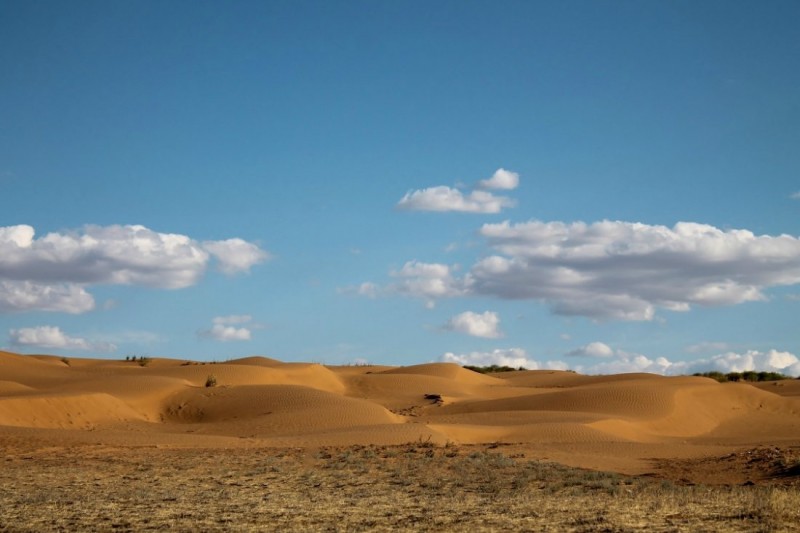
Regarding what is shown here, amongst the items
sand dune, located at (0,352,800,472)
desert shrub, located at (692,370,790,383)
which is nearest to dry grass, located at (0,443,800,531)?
sand dune, located at (0,352,800,472)

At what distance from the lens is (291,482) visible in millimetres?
19375

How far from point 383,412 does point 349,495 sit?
1846cm

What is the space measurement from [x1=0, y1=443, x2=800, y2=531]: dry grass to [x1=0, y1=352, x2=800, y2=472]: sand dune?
366 cm

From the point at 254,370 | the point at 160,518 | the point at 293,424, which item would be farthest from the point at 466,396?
the point at 160,518

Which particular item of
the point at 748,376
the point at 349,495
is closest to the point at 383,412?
the point at 349,495

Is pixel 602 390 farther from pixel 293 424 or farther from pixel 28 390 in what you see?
pixel 28 390

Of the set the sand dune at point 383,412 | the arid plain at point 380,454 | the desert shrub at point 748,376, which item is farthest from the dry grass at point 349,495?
the desert shrub at point 748,376

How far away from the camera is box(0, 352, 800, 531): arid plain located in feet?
48.9

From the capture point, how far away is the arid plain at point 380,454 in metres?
14.9

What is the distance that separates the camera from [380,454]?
2459cm

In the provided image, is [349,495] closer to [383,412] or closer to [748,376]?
[383,412]

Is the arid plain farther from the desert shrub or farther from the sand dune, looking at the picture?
the desert shrub

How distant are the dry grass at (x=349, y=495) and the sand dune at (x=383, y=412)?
3.66m

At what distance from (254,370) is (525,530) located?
35.8m
